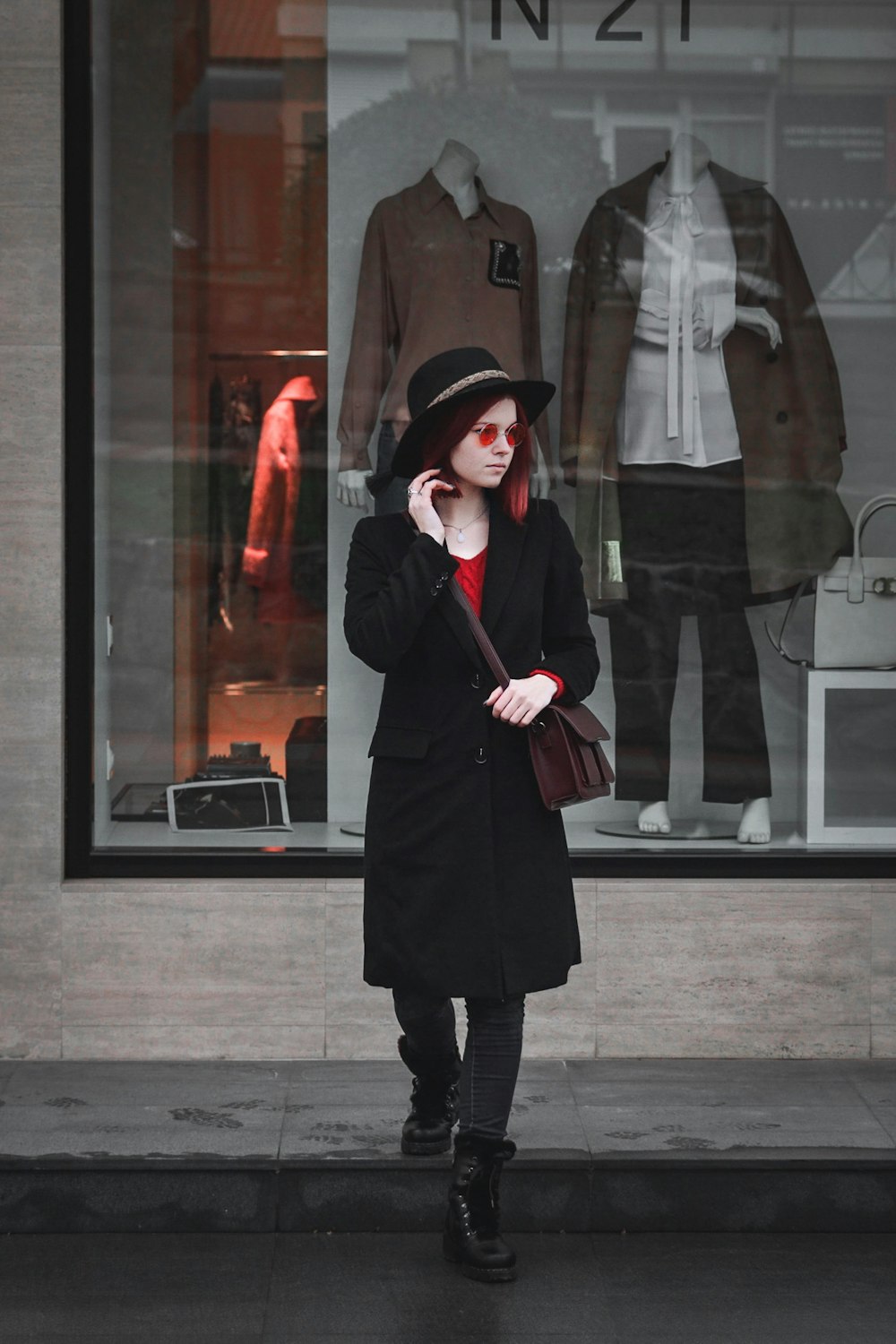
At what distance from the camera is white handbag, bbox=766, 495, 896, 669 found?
16.8 ft

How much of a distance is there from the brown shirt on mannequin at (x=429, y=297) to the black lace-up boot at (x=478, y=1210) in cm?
240

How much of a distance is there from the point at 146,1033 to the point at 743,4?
367 centimetres

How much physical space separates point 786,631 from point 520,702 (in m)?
2.13

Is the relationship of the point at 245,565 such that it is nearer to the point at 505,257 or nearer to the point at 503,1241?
the point at 505,257

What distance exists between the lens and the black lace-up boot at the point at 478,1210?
11.1 feet

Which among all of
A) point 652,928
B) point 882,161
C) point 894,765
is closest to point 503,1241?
point 652,928

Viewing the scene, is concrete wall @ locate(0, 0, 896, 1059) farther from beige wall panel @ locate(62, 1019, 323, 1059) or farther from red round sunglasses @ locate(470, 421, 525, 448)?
red round sunglasses @ locate(470, 421, 525, 448)

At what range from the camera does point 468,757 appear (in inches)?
135

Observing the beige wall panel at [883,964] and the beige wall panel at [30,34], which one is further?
the beige wall panel at [883,964]

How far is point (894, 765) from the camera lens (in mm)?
5188

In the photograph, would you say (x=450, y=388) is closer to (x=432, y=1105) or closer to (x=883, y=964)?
(x=432, y=1105)

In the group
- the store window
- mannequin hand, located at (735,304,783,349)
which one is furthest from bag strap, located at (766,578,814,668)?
mannequin hand, located at (735,304,783,349)

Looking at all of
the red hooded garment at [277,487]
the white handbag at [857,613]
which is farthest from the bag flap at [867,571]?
the red hooded garment at [277,487]

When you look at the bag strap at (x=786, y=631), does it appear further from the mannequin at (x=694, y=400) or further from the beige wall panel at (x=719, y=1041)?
the beige wall panel at (x=719, y=1041)
